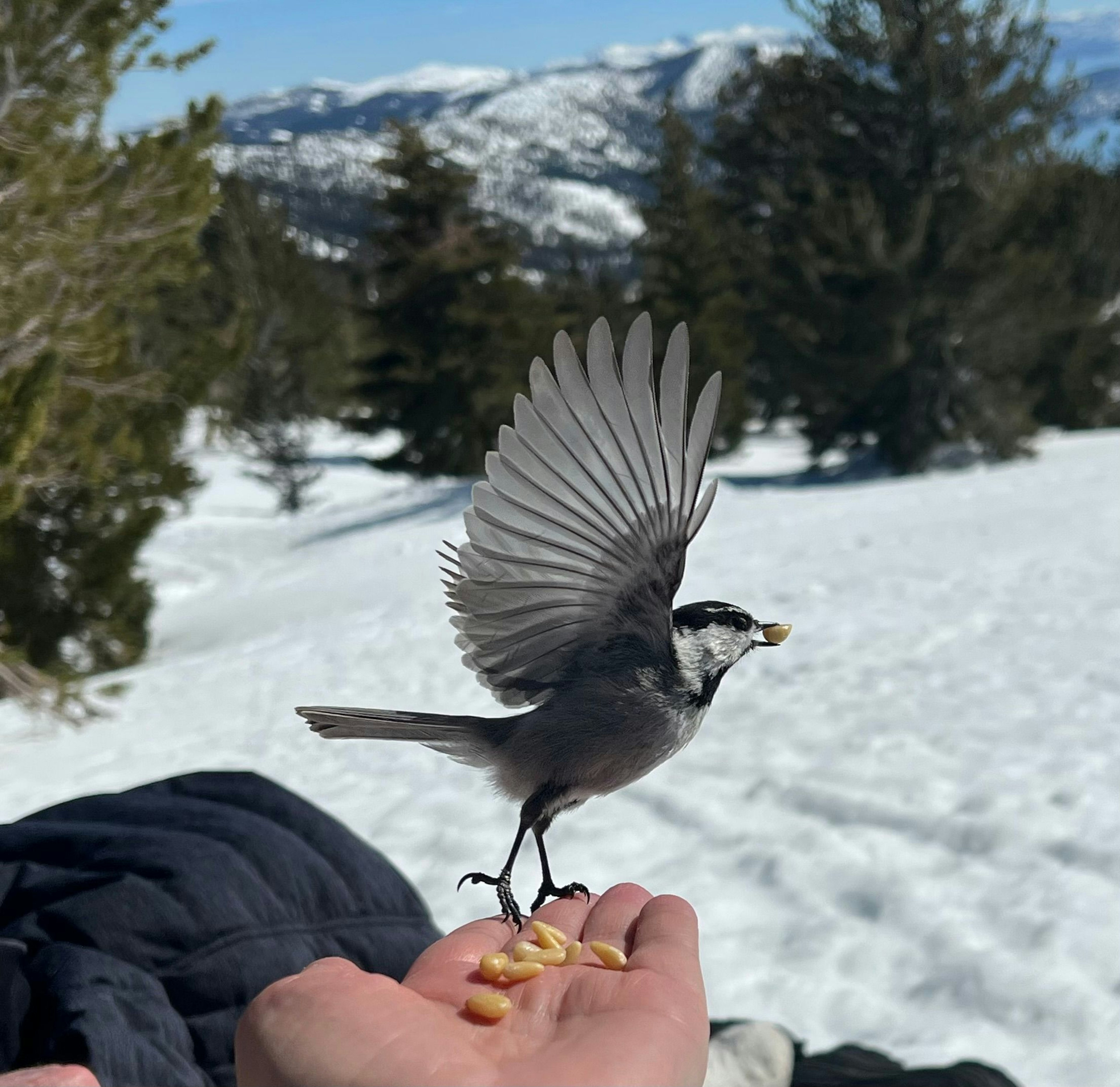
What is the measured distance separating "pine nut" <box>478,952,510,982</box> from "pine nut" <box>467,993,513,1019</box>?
2 cm

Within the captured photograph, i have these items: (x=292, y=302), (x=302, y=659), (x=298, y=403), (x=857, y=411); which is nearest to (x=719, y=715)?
(x=302, y=659)

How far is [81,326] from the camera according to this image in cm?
505

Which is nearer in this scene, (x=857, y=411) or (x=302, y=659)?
(x=302, y=659)

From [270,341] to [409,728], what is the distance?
19.2m

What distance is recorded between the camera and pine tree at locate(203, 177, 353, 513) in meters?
18.0

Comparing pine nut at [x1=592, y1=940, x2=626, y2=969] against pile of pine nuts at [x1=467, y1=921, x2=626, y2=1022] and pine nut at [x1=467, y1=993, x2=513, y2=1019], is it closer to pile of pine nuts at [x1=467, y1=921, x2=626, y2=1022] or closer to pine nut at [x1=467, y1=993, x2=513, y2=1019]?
pile of pine nuts at [x1=467, y1=921, x2=626, y2=1022]

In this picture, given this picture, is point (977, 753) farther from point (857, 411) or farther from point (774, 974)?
point (857, 411)

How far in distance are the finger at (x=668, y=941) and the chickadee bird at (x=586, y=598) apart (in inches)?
12.8

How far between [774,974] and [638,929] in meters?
2.18

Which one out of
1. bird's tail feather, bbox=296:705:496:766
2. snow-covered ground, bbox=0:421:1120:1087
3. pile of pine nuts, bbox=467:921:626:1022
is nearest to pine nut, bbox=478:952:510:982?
pile of pine nuts, bbox=467:921:626:1022

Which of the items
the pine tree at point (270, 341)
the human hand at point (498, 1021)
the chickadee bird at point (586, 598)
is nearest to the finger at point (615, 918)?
the human hand at point (498, 1021)

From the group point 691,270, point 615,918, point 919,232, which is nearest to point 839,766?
point 615,918

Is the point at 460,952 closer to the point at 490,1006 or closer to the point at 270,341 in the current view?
the point at 490,1006

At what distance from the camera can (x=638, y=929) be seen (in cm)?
139
